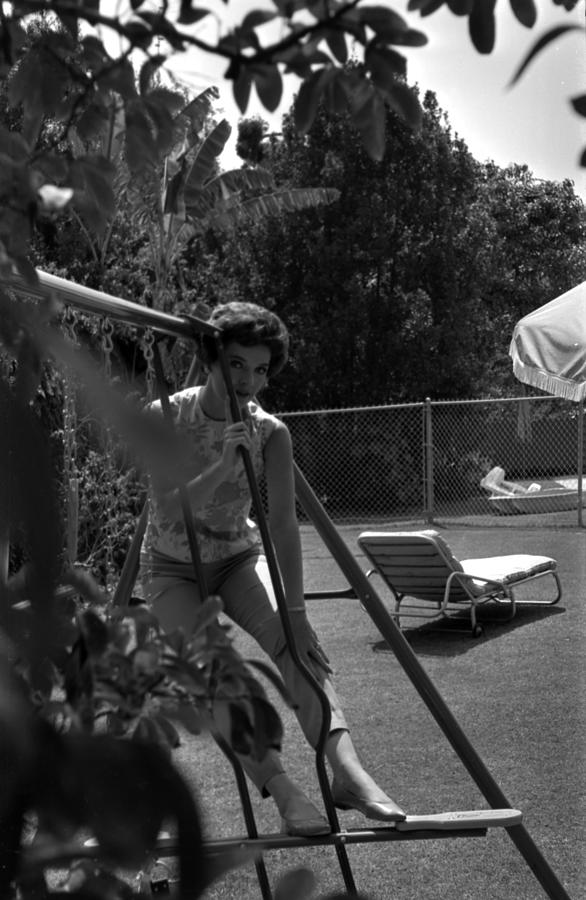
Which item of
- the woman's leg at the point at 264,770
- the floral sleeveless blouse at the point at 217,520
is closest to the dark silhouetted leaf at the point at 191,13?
the woman's leg at the point at 264,770

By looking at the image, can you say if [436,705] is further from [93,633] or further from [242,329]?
[93,633]

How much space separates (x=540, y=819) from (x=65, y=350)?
4126mm

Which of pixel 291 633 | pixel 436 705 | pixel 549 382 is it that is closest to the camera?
pixel 291 633

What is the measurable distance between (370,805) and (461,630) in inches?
218

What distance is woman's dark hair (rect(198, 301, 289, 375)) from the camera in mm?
2996

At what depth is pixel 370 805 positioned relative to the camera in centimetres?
A: 295

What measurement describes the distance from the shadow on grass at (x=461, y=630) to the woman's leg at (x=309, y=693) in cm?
438

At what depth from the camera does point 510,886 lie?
3.86 meters

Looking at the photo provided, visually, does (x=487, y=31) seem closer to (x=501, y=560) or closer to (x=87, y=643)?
(x=87, y=643)

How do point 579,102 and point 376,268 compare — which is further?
point 376,268

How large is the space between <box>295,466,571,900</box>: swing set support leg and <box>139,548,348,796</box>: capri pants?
0.70 feet

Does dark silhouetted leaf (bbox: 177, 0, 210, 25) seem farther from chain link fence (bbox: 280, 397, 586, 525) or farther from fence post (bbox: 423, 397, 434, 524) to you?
chain link fence (bbox: 280, 397, 586, 525)

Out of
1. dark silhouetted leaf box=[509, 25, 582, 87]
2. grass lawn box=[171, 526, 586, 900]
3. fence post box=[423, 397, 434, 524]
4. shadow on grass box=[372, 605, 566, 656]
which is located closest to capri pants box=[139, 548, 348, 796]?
grass lawn box=[171, 526, 586, 900]

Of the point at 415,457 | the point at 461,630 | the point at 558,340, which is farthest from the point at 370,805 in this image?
the point at 415,457
